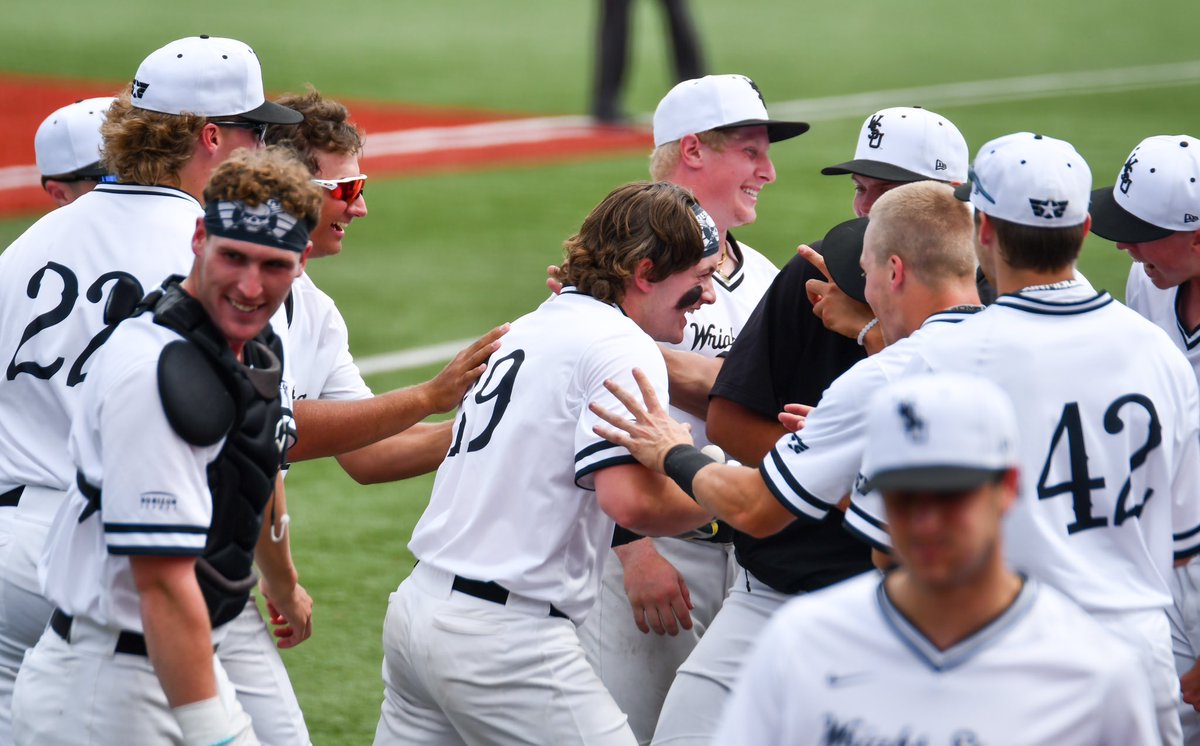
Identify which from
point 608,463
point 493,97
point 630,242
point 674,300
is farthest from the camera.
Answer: point 493,97

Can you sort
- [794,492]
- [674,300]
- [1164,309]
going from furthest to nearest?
[1164,309], [674,300], [794,492]

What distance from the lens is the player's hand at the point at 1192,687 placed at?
3.84 meters

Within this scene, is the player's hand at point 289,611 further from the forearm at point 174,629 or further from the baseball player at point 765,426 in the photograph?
the forearm at point 174,629

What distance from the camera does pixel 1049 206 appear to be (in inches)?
127

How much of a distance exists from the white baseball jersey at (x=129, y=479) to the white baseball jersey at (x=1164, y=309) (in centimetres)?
282

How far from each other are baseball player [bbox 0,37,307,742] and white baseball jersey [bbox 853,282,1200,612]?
6.25 feet

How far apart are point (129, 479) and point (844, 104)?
51.8ft

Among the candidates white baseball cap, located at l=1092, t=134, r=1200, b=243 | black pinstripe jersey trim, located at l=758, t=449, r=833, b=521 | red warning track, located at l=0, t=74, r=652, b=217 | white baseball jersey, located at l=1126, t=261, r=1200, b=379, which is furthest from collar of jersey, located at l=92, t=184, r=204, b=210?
red warning track, located at l=0, t=74, r=652, b=217

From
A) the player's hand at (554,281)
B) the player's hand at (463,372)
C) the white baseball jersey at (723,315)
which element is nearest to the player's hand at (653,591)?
the white baseball jersey at (723,315)

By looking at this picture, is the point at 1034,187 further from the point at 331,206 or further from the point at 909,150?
the point at 331,206

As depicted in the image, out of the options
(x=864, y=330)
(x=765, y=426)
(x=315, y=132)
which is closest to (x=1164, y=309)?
(x=864, y=330)

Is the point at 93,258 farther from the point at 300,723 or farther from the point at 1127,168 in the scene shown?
the point at 1127,168

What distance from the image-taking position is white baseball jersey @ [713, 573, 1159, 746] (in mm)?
2352

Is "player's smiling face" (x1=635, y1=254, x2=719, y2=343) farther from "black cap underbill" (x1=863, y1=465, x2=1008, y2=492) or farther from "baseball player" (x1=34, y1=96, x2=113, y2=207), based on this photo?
"baseball player" (x1=34, y1=96, x2=113, y2=207)
